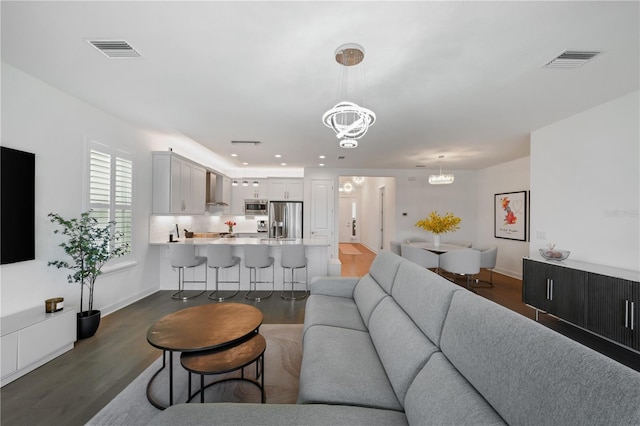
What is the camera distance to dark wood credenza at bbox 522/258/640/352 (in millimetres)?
2539

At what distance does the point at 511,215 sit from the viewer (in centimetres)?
624

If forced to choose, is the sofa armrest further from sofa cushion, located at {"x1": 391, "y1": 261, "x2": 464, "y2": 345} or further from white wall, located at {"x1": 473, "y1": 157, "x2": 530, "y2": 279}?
white wall, located at {"x1": 473, "y1": 157, "x2": 530, "y2": 279}

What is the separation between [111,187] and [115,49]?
7.45ft

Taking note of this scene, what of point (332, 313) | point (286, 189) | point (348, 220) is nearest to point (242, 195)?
point (286, 189)

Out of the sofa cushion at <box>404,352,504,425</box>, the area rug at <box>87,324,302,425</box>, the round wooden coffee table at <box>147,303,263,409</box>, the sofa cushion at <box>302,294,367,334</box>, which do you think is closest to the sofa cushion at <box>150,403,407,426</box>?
the sofa cushion at <box>404,352,504,425</box>

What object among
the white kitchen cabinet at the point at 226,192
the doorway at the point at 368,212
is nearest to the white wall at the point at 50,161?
Result: the white kitchen cabinet at the point at 226,192

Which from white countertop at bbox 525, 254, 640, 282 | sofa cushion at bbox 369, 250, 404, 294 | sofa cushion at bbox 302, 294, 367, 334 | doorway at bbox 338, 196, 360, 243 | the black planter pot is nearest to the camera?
sofa cushion at bbox 302, 294, 367, 334

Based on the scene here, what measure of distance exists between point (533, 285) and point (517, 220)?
9.83 feet

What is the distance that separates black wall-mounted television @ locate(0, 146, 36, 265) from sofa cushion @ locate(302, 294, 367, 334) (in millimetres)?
2861

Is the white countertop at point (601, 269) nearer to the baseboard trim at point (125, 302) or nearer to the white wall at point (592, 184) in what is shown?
the white wall at point (592, 184)

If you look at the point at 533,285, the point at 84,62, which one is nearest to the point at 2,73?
the point at 84,62

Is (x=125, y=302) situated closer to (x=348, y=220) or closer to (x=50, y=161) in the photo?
(x=50, y=161)

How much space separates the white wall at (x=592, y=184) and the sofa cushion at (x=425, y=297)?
2825 millimetres

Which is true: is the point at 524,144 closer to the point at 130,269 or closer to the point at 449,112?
the point at 449,112
